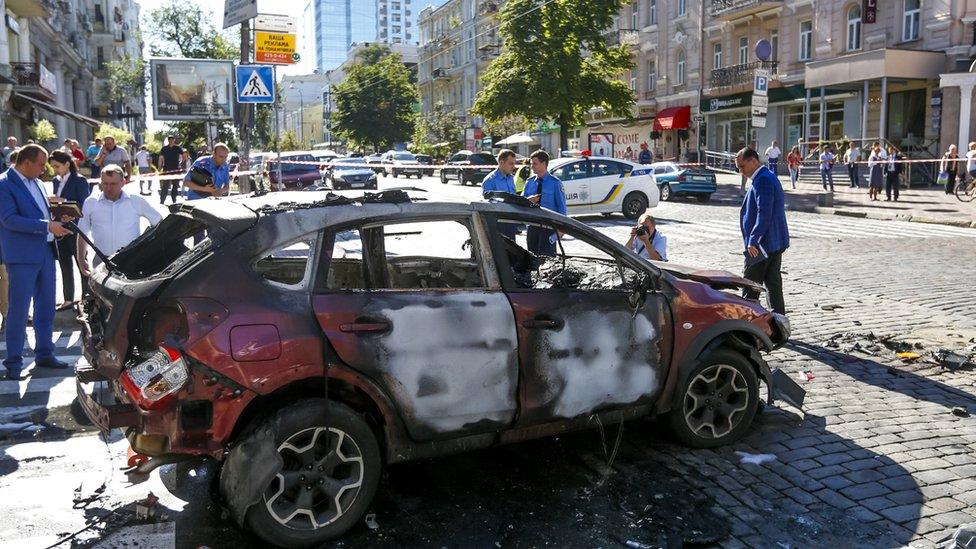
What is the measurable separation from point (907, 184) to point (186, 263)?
28.6 meters

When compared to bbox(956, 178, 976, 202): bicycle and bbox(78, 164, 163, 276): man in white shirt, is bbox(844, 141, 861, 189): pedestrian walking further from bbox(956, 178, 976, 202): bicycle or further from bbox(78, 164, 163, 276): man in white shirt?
bbox(78, 164, 163, 276): man in white shirt

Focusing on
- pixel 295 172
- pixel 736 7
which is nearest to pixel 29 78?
pixel 295 172

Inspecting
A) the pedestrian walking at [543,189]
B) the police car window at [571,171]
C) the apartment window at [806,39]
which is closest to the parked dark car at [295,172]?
the police car window at [571,171]

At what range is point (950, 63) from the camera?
92.5ft

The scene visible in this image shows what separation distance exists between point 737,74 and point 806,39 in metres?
3.89

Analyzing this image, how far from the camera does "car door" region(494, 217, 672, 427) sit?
14.7ft

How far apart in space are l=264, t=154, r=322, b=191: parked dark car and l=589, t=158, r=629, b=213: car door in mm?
10293

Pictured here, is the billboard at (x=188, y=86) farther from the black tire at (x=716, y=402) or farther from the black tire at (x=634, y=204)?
the black tire at (x=716, y=402)

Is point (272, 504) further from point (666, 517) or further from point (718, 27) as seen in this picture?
point (718, 27)

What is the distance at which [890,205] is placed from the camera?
22.9m

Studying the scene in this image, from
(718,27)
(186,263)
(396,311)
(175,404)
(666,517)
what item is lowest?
(666,517)

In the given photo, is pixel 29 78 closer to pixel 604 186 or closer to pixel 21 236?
pixel 604 186

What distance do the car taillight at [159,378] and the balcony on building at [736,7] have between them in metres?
36.9

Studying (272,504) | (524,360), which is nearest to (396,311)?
(524,360)
